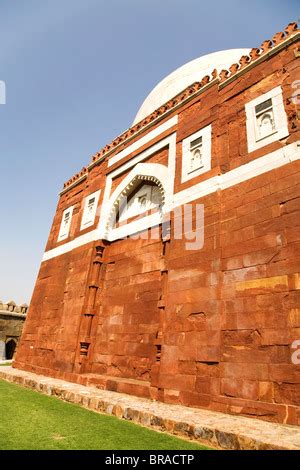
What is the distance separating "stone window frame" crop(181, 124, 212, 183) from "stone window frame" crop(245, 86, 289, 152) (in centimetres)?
90

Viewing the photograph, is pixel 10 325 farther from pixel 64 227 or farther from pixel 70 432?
pixel 70 432

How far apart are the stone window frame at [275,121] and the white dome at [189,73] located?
576 cm

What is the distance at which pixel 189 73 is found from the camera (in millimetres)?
11625

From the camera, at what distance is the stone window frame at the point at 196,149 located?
6.35 meters

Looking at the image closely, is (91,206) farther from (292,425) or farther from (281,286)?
(292,425)

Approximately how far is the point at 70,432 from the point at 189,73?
11887 mm

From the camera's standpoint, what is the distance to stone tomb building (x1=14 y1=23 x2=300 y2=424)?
4.39m

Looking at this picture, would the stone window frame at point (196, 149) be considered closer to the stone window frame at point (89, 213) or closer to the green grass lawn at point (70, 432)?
the stone window frame at point (89, 213)

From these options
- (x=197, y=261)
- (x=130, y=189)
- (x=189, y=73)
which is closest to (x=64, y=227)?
(x=130, y=189)

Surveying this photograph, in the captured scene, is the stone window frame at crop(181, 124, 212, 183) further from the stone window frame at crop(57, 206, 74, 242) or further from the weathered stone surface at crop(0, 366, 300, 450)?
the stone window frame at crop(57, 206, 74, 242)

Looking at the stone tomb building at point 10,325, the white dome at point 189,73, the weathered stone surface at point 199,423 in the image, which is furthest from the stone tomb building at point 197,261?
the stone tomb building at point 10,325

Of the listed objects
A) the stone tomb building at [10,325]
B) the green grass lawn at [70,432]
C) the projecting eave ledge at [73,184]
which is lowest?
the green grass lawn at [70,432]

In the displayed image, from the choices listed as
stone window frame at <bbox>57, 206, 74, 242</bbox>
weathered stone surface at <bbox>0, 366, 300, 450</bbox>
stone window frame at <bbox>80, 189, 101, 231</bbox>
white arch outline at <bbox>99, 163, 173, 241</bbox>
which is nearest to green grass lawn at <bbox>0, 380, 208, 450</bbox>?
weathered stone surface at <bbox>0, 366, 300, 450</bbox>
